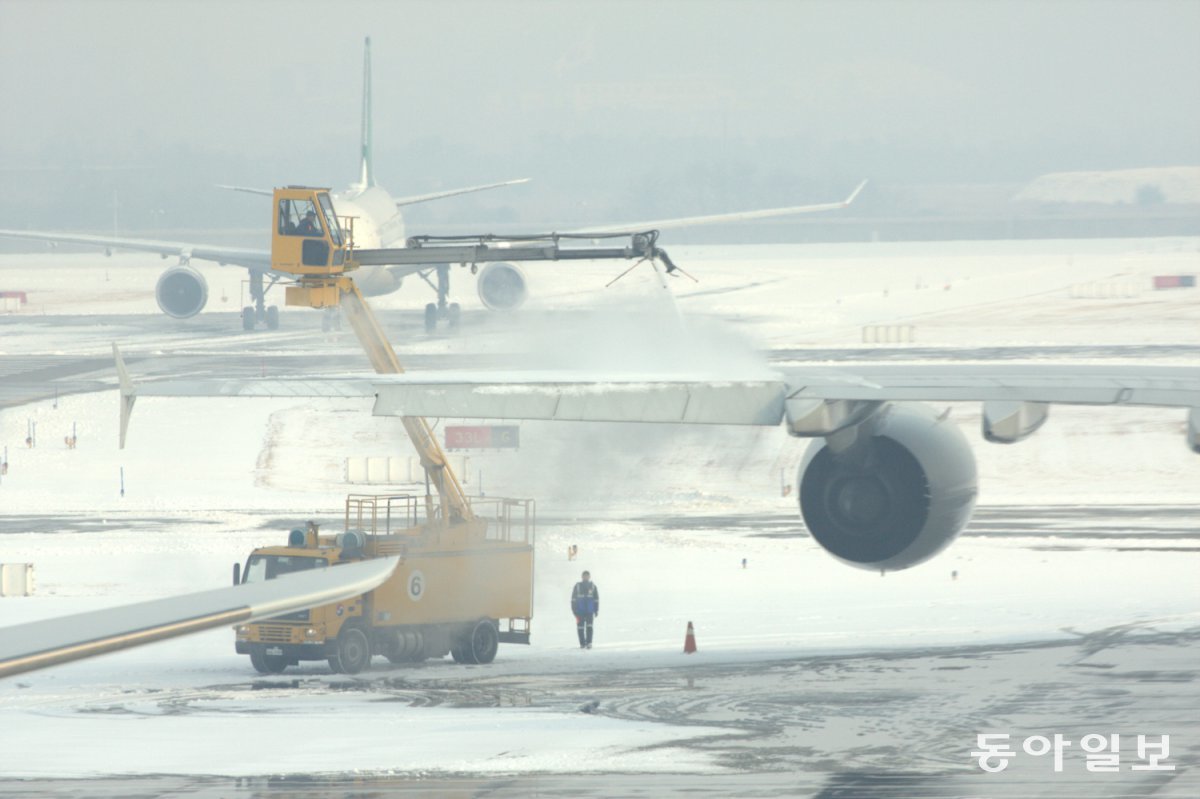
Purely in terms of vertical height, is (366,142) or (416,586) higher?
(366,142)

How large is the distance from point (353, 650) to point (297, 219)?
21.3 ft

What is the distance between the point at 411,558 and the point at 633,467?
19978 mm

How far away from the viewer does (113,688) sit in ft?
73.9

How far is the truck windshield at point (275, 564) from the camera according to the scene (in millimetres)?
25047

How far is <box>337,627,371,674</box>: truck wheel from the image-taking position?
80.1ft

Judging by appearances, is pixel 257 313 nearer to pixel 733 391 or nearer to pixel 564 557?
pixel 564 557

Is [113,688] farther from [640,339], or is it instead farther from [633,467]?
[633,467]

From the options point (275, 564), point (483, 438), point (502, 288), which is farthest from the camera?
point (502, 288)

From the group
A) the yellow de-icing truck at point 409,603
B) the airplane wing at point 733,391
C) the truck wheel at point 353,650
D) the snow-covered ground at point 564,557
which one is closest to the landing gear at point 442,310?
the snow-covered ground at point 564,557

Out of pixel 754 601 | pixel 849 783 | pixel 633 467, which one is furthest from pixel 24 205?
pixel 849 783

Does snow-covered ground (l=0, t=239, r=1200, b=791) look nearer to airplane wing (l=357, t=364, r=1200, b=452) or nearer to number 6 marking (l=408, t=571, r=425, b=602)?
number 6 marking (l=408, t=571, r=425, b=602)

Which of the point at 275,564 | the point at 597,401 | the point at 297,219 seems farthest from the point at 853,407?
the point at 275,564

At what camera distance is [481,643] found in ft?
84.4

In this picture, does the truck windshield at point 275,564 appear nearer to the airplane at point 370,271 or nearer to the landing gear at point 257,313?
the airplane at point 370,271
